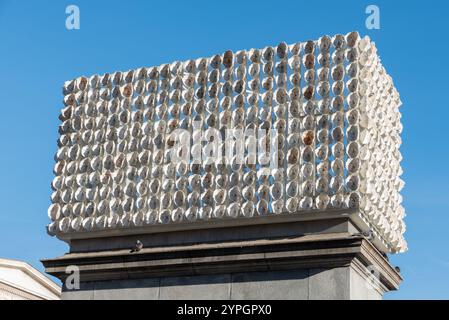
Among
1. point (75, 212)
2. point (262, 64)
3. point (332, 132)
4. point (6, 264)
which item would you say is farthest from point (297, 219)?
point (6, 264)

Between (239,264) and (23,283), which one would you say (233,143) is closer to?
(239,264)

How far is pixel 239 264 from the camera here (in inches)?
1347

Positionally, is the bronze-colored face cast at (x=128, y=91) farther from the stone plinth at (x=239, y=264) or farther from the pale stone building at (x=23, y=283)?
the pale stone building at (x=23, y=283)

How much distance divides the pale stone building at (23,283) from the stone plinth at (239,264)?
905 inches

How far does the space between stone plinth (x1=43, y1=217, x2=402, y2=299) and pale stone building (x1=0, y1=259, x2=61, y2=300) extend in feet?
75.4

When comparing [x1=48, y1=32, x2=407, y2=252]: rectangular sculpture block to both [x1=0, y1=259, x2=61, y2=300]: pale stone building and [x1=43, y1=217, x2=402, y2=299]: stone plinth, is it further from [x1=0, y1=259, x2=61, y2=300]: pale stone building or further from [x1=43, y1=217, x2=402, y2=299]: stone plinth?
[x1=0, y1=259, x2=61, y2=300]: pale stone building

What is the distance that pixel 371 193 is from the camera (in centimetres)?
3450

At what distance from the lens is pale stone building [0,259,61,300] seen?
5944 centimetres

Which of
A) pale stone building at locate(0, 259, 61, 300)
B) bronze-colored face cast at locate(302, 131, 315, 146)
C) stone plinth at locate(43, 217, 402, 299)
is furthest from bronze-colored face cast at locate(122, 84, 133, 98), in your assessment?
pale stone building at locate(0, 259, 61, 300)

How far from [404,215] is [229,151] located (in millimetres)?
9106

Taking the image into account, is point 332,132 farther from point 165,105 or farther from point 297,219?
point 165,105
